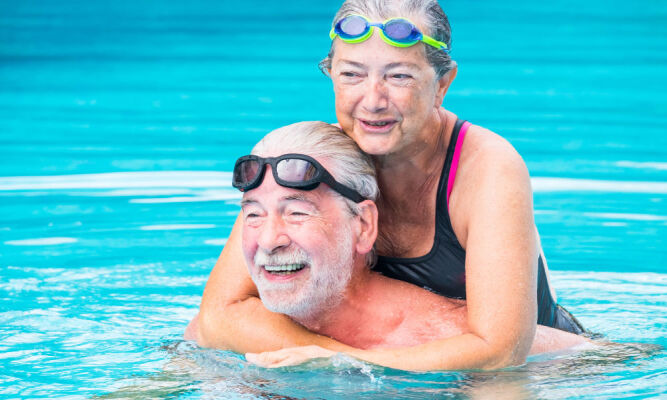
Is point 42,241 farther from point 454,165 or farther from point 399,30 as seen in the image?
point 399,30

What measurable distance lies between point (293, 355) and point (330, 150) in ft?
2.82

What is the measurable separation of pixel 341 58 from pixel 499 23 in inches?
476

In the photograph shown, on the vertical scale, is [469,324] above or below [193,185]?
below

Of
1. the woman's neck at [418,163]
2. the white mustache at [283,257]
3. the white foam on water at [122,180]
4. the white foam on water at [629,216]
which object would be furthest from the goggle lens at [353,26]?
the white foam on water at [122,180]

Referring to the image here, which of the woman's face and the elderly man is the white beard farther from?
the woman's face

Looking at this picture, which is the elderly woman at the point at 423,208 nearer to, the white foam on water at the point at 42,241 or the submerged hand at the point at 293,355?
the submerged hand at the point at 293,355

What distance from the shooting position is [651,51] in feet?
46.9

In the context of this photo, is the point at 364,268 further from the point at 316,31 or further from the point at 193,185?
the point at 316,31

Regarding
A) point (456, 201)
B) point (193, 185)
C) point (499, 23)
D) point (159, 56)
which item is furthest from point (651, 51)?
point (456, 201)

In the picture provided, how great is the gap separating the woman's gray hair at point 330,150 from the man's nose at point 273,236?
0.28 metres

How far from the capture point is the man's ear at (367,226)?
16.0 ft

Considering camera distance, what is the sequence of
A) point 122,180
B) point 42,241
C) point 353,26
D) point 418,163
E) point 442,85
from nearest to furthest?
point 353,26 < point 442,85 < point 418,163 < point 42,241 < point 122,180

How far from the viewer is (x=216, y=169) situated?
945cm

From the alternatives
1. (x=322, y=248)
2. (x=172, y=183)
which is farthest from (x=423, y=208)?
(x=172, y=183)
